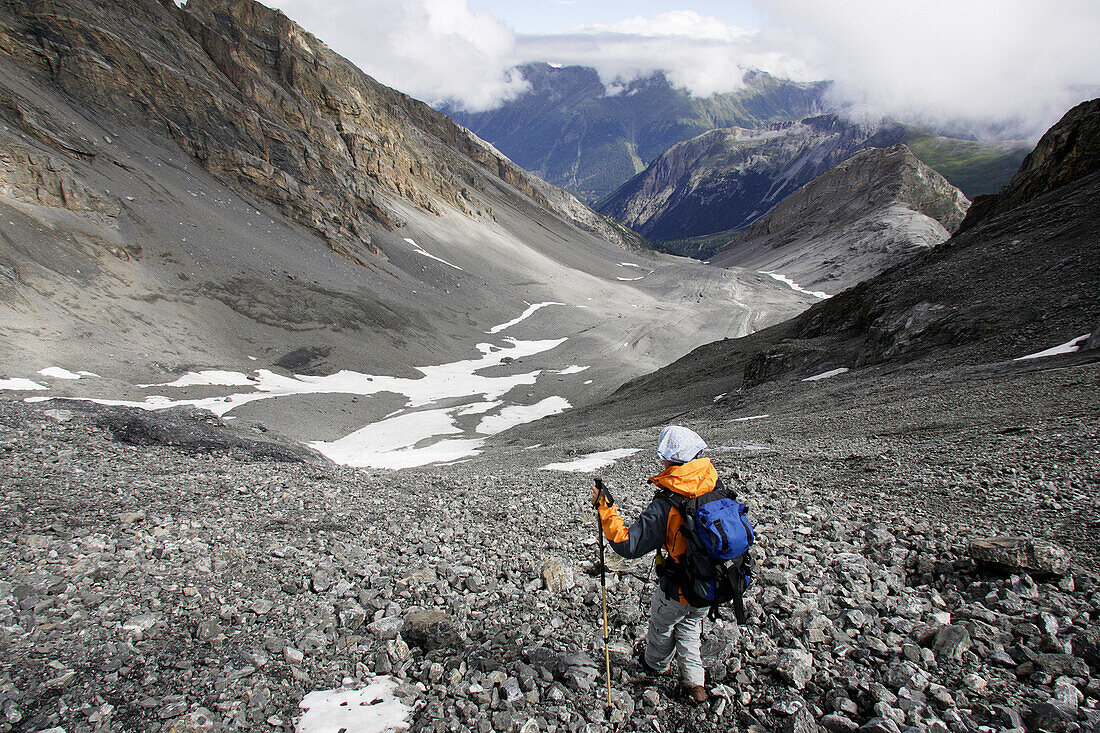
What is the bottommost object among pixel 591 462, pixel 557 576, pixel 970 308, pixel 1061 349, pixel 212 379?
pixel 557 576

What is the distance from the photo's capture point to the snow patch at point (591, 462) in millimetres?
15117

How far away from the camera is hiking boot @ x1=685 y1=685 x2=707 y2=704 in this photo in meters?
4.31

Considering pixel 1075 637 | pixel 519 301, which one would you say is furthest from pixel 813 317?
pixel 519 301

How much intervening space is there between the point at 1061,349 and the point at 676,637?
18722 mm

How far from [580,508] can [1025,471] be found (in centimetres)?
708

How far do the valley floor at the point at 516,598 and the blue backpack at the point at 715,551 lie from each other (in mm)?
878

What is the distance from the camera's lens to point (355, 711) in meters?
4.36

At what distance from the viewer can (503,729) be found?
163 inches

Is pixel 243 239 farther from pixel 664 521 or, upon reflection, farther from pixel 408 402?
pixel 664 521

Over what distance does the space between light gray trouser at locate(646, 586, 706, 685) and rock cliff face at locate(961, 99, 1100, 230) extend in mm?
39971

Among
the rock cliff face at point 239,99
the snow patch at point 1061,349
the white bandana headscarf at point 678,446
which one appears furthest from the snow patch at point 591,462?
the rock cliff face at point 239,99

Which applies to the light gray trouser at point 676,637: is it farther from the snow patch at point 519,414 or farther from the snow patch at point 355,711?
the snow patch at point 519,414

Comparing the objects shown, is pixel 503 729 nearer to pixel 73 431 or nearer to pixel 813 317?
pixel 73 431

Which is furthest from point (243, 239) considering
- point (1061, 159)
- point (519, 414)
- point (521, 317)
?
point (1061, 159)
